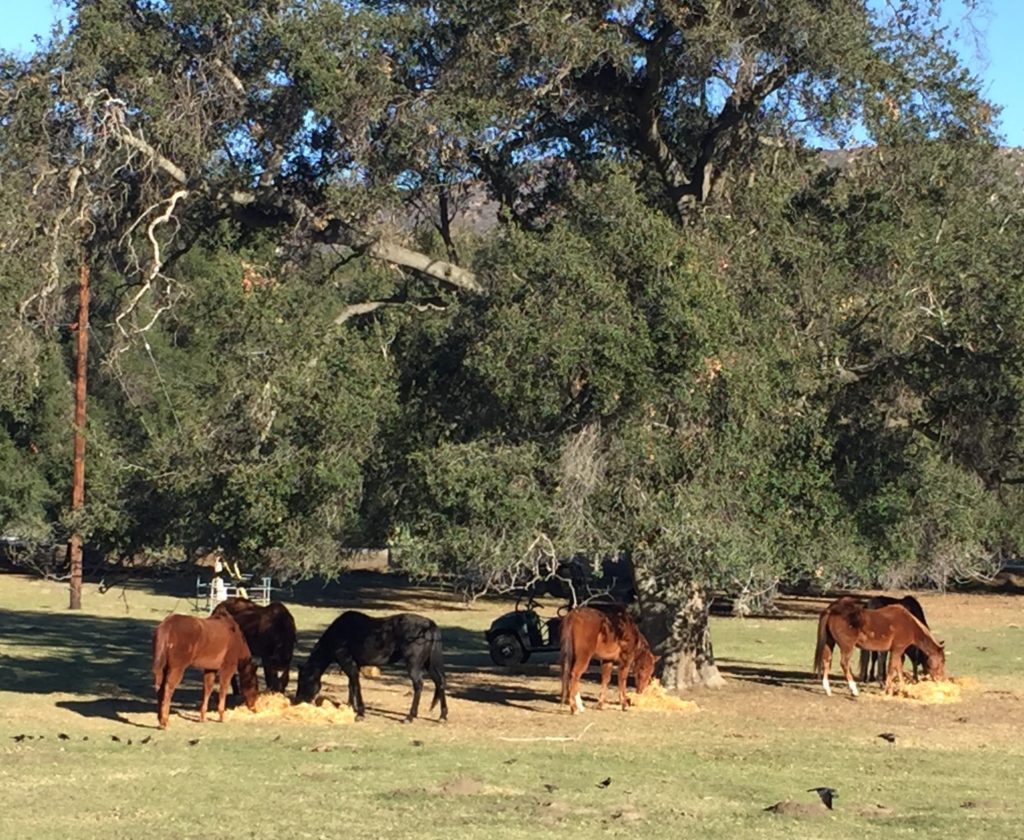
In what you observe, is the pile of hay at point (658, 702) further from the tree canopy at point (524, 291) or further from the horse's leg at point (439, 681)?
the horse's leg at point (439, 681)

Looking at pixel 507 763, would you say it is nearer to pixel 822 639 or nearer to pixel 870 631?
pixel 822 639

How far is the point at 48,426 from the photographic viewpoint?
54438 mm

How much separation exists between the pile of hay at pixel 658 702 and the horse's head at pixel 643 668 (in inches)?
4.0

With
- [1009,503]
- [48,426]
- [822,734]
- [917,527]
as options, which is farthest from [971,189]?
[48,426]

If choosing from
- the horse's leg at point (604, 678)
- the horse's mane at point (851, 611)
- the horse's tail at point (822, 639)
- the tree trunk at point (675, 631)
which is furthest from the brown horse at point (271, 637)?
the horse's mane at point (851, 611)

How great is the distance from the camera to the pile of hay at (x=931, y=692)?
22.6 m

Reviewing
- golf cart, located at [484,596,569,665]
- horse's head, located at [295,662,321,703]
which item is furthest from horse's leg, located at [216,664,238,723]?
golf cart, located at [484,596,569,665]

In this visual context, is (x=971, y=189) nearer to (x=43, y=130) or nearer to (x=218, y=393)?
(x=218, y=393)

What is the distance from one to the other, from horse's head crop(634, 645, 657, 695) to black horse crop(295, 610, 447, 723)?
2.89 m

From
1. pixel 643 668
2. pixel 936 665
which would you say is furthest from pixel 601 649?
pixel 936 665

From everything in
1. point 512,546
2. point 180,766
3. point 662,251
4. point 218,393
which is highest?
point 662,251

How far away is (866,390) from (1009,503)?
15481 millimetres

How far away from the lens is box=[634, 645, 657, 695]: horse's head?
70.4ft

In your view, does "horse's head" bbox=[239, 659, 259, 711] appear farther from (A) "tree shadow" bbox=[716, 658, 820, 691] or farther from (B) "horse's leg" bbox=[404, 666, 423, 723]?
(A) "tree shadow" bbox=[716, 658, 820, 691]
